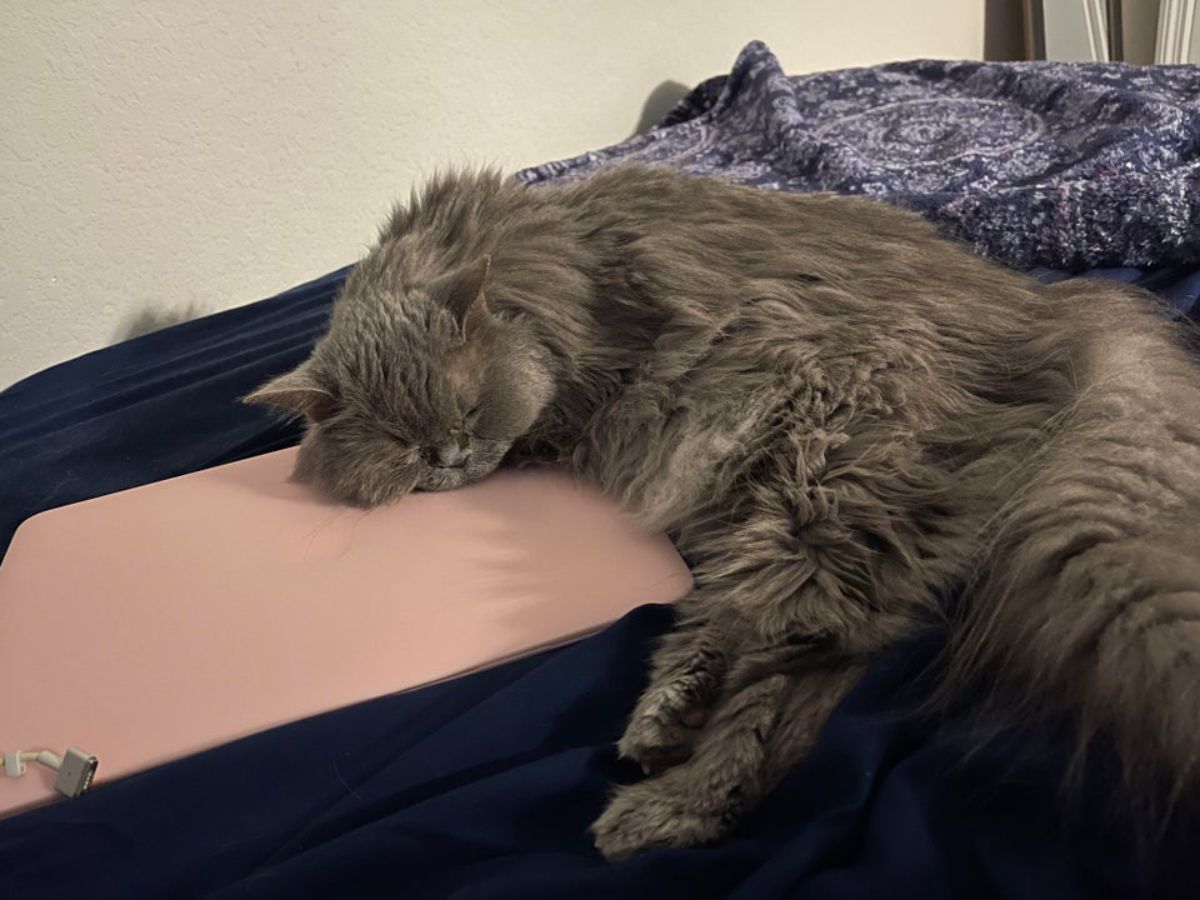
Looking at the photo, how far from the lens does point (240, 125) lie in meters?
2.28

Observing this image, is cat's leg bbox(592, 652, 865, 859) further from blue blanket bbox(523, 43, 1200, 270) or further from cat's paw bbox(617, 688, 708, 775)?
blue blanket bbox(523, 43, 1200, 270)

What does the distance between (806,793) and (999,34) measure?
4320 mm

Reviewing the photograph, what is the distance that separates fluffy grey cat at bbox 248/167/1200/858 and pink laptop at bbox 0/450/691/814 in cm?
8

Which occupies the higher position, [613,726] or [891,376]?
[891,376]

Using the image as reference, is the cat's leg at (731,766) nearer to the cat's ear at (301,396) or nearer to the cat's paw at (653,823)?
the cat's paw at (653,823)

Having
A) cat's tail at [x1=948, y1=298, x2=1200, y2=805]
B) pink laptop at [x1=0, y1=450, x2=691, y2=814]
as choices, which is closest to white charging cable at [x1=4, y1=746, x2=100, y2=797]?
pink laptop at [x1=0, y1=450, x2=691, y2=814]

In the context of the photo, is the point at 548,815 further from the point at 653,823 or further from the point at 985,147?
the point at 985,147

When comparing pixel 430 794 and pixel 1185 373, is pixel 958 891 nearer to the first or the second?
pixel 430 794

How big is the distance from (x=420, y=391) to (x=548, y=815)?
666 millimetres

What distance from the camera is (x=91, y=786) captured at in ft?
3.37

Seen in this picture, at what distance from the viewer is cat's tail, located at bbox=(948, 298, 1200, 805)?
75 cm

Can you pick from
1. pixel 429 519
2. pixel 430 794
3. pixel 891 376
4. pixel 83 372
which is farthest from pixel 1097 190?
pixel 83 372

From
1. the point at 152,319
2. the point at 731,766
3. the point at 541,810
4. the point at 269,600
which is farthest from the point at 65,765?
the point at 152,319

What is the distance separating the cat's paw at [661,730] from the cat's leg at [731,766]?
2cm
